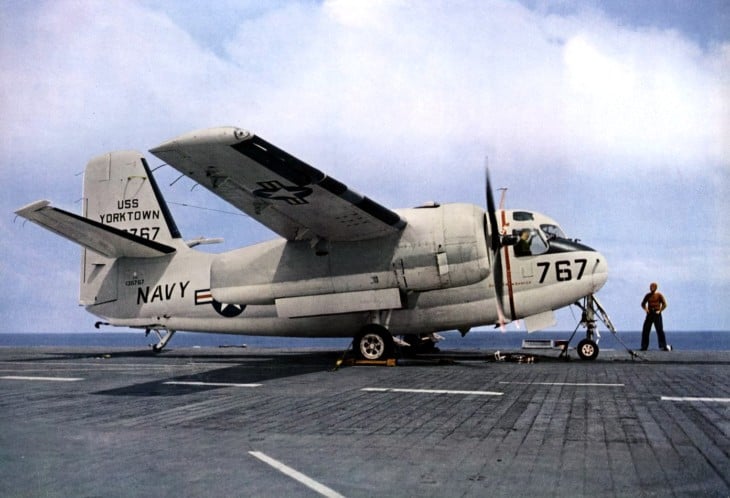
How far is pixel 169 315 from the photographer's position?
21.8 meters

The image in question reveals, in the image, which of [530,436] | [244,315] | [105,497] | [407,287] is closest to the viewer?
[105,497]

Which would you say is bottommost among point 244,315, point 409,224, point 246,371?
point 246,371

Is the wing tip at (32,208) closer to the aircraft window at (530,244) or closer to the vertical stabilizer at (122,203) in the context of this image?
the vertical stabilizer at (122,203)

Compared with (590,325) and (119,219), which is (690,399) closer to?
(590,325)

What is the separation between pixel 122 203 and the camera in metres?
23.7

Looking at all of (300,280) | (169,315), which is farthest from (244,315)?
(300,280)

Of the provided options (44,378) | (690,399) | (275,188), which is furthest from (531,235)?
(44,378)

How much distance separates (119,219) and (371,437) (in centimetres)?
1966

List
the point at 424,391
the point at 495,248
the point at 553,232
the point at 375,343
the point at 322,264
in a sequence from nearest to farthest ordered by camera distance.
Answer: the point at 424,391 < the point at 495,248 < the point at 322,264 < the point at 375,343 < the point at 553,232

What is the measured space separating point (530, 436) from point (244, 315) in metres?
15.4

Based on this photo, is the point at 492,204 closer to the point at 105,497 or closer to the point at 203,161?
the point at 203,161

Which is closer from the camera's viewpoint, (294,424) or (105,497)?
(105,497)

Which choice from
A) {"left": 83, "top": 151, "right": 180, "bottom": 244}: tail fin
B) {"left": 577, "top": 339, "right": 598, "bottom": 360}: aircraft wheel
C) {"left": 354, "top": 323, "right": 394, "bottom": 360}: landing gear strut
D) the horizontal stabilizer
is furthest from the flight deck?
{"left": 83, "top": 151, "right": 180, "bottom": 244}: tail fin

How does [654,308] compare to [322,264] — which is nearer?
[322,264]
